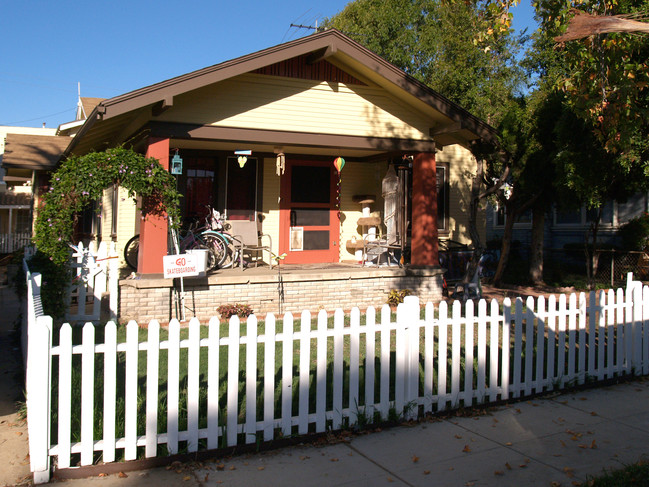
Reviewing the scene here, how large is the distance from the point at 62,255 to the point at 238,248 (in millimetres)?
4143

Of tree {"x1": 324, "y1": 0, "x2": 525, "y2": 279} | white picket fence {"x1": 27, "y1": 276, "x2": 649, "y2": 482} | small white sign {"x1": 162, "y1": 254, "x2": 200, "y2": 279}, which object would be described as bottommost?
white picket fence {"x1": 27, "y1": 276, "x2": 649, "y2": 482}

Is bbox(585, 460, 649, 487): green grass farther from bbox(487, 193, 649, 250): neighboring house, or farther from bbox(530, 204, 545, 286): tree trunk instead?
bbox(487, 193, 649, 250): neighboring house

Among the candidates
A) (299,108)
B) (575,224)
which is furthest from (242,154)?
(575,224)

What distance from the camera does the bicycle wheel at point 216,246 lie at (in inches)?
431

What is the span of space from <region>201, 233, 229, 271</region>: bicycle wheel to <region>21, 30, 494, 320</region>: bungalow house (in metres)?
0.57

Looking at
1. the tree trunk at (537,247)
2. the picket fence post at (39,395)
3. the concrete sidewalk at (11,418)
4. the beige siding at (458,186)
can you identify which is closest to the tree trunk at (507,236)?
the tree trunk at (537,247)

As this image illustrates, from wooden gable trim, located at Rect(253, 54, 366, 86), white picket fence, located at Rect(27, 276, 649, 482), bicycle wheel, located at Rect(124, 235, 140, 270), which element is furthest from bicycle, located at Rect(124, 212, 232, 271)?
white picket fence, located at Rect(27, 276, 649, 482)

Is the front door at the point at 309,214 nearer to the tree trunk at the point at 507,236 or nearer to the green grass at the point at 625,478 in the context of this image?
the tree trunk at the point at 507,236

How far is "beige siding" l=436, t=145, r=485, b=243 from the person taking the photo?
15.5m

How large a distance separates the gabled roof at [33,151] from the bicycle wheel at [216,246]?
6660 millimetres

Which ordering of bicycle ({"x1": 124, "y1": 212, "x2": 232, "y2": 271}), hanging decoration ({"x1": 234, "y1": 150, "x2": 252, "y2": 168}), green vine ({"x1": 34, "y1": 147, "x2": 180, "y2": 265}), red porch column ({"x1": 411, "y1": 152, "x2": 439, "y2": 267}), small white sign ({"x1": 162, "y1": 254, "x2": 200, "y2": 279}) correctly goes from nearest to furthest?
green vine ({"x1": 34, "y1": 147, "x2": 180, "y2": 265}) < small white sign ({"x1": 162, "y1": 254, "x2": 200, "y2": 279}) < bicycle ({"x1": 124, "y1": 212, "x2": 232, "y2": 271}) < hanging decoration ({"x1": 234, "y1": 150, "x2": 252, "y2": 168}) < red porch column ({"x1": 411, "y1": 152, "x2": 439, "y2": 267})

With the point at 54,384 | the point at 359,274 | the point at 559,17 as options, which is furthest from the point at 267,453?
the point at 559,17

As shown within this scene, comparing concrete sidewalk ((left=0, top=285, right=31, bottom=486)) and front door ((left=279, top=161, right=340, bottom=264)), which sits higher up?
front door ((left=279, top=161, right=340, bottom=264))

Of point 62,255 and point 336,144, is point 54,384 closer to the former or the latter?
point 62,255
